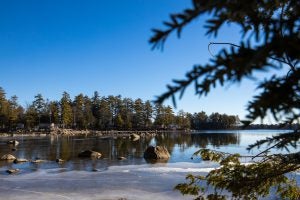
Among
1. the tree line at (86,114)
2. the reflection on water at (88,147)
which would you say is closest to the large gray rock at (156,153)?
the reflection on water at (88,147)

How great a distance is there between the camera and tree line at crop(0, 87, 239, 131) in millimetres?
110250

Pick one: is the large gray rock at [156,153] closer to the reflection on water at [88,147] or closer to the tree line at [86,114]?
the reflection on water at [88,147]

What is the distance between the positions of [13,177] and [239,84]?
22.8 m

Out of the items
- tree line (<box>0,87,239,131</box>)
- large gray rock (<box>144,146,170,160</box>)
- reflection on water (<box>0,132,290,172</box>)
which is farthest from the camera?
tree line (<box>0,87,239,131</box>)

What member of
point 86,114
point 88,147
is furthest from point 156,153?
point 86,114

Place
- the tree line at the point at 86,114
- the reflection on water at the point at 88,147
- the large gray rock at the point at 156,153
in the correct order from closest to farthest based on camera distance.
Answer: the reflection on water at the point at 88,147 < the large gray rock at the point at 156,153 < the tree line at the point at 86,114

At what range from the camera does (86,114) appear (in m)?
127

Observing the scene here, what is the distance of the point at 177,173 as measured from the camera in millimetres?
24672

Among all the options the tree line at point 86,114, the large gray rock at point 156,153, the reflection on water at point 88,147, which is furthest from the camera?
the tree line at point 86,114

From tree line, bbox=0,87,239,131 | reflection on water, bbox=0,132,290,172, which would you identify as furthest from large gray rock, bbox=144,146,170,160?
tree line, bbox=0,87,239,131

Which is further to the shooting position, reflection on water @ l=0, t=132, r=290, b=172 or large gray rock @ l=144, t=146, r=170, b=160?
large gray rock @ l=144, t=146, r=170, b=160

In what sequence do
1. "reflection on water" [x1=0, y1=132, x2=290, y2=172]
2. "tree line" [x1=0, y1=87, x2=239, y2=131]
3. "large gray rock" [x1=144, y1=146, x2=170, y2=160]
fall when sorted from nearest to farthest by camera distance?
"reflection on water" [x1=0, y1=132, x2=290, y2=172]
"large gray rock" [x1=144, y1=146, x2=170, y2=160]
"tree line" [x1=0, y1=87, x2=239, y2=131]

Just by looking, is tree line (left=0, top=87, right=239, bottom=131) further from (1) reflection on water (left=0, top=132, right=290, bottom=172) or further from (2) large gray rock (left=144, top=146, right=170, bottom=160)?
(2) large gray rock (left=144, top=146, right=170, bottom=160)

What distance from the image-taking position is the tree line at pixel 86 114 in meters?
110
